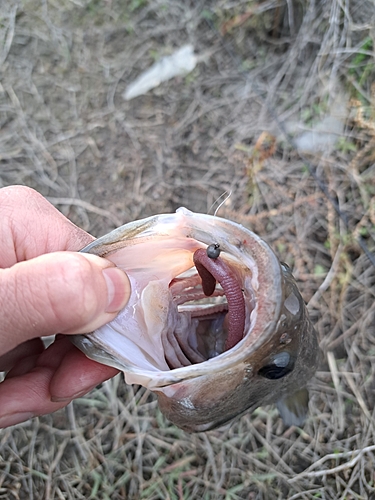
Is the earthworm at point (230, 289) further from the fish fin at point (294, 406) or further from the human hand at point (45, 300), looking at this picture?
the fish fin at point (294, 406)

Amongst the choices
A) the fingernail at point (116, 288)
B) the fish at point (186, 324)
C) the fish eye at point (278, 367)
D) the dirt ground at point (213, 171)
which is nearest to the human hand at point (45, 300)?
the fingernail at point (116, 288)

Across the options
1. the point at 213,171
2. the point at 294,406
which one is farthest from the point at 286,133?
the point at 294,406

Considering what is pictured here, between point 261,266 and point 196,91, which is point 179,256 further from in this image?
point 196,91

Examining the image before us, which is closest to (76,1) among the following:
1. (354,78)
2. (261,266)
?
(354,78)

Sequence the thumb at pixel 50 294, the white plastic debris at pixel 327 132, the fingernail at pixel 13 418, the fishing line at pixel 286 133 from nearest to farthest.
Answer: the thumb at pixel 50 294
the fingernail at pixel 13 418
the fishing line at pixel 286 133
the white plastic debris at pixel 327 132

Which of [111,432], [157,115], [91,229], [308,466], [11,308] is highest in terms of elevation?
[11,308]

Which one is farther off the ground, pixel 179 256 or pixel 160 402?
pixel 179 256

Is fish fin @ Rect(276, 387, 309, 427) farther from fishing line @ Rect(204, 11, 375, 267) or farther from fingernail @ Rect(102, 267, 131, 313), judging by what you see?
fingernail @ Rect(102, 267, 131, 313)
